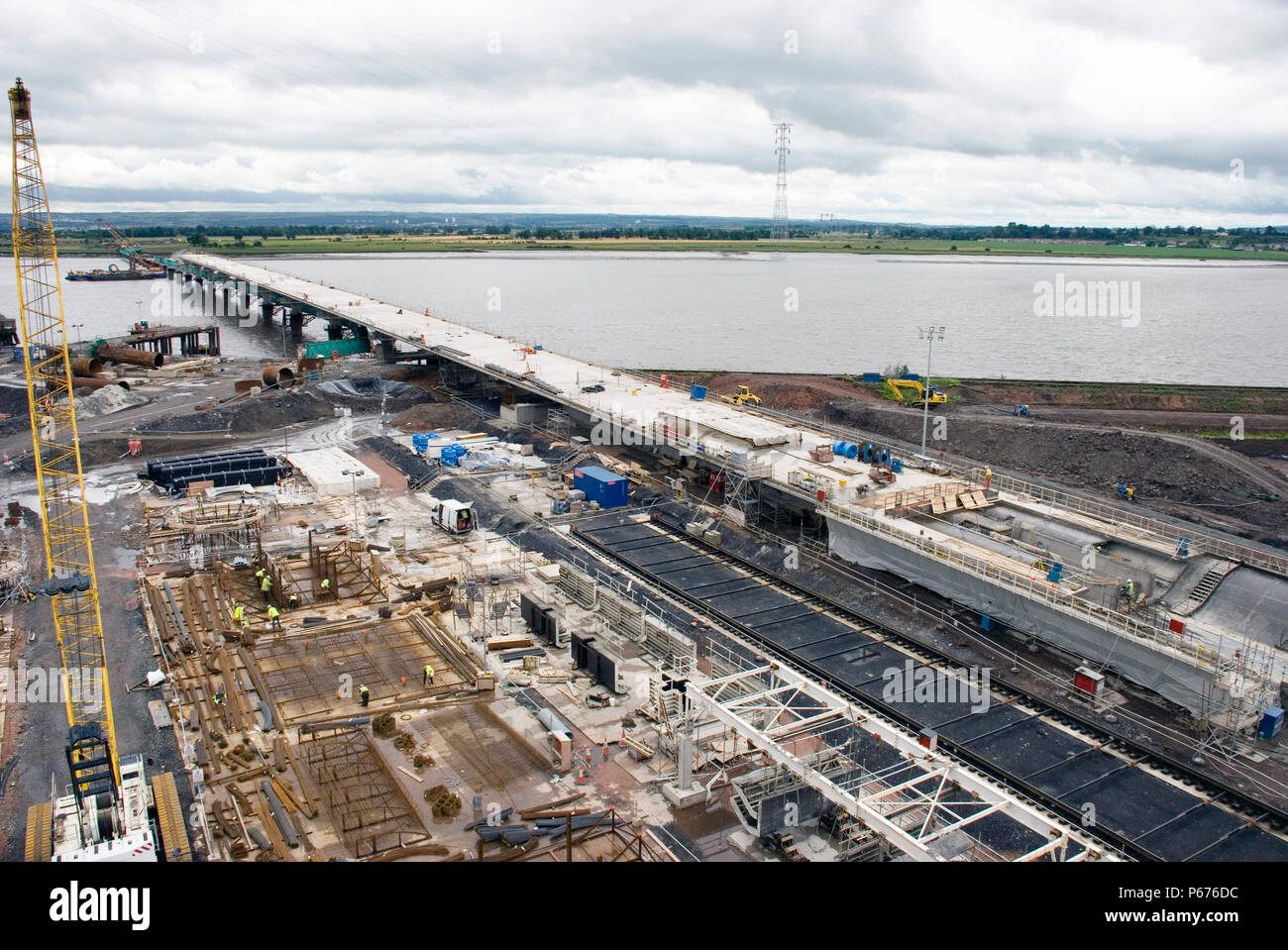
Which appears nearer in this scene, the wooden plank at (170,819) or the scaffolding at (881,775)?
the scaffolding at (881,775)

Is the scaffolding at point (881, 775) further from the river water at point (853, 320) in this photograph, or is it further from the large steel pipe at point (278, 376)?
the river water at point (853, 320)

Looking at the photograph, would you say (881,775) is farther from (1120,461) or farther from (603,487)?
(1120,461)

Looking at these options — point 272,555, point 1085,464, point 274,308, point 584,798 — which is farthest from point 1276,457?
point 274,308

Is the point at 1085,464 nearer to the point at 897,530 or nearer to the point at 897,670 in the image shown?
the point at 897,530

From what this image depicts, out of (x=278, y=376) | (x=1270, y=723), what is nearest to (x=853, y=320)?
(x=278, y=376)

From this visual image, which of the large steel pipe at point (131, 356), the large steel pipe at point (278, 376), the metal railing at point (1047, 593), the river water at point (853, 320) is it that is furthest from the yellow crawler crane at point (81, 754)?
the river water at point (853, 320)
